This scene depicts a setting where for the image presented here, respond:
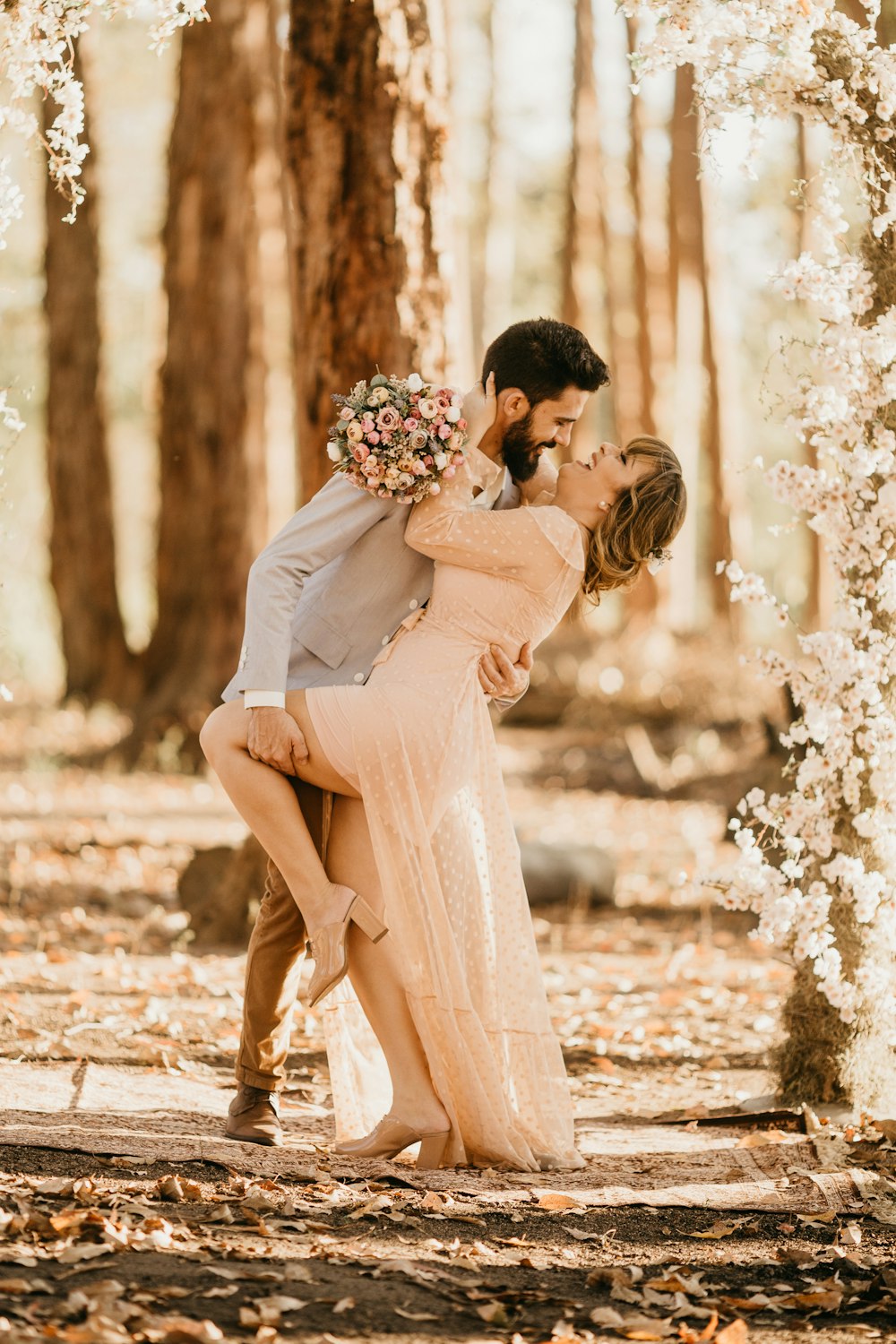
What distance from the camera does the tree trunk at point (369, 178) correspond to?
637 centimetres

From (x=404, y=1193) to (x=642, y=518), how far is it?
76.1 inches

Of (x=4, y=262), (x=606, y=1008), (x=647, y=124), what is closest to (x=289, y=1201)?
(x=606, y=1008)

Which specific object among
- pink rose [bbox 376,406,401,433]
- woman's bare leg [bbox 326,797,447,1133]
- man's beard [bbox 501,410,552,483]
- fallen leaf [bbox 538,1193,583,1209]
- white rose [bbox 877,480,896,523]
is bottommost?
fallen leaf [bbox 538,1193,583,1209]

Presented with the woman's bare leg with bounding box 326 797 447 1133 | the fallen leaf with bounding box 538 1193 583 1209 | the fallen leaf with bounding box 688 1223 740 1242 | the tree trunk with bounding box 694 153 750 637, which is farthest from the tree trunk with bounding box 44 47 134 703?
the fallen leaf with bounding box 688 1223 740 1242

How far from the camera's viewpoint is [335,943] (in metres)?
4.18

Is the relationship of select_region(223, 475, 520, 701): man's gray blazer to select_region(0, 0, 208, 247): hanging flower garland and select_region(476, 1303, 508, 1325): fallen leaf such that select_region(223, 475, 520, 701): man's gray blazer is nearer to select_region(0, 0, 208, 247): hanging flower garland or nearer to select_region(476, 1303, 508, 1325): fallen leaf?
select_region(0, 0, 208, 247): hanging flower garland

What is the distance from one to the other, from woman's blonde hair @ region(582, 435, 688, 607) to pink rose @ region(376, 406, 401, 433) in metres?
0.67

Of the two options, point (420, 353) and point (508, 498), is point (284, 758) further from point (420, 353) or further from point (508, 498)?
point (420, 353)

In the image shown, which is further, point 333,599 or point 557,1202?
point 333,599

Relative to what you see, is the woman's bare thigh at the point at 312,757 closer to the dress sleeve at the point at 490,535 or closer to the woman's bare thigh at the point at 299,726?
the woman's bare thigh at the point at 299,726

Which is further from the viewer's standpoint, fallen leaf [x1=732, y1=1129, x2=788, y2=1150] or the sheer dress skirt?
fallen leaf [x1=732, y1=1129, x2=788, y2=1150]

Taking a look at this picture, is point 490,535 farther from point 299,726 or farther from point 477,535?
point 299,726

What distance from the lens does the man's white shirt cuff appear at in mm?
4191

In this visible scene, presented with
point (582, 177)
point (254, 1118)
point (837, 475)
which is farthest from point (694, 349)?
point (254, 1118)
